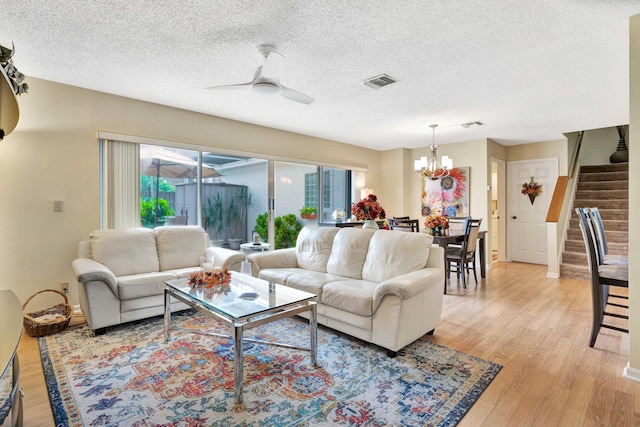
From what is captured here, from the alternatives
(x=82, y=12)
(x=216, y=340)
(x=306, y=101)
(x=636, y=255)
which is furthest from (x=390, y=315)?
(x=82, y=12)

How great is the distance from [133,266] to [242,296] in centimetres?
175

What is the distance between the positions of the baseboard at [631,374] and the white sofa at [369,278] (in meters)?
1.27

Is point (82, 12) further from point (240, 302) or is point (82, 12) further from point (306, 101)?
point (240, 302)

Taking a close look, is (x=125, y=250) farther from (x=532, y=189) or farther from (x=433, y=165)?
(x=532, y=189)

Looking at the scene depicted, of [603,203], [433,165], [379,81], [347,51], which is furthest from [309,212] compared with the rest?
[603,203]

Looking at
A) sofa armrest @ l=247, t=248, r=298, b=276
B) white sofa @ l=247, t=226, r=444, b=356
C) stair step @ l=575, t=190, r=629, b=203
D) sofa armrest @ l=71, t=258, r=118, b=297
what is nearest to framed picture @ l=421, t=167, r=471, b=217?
stair step @ l=575, t=190, r=629, b=203

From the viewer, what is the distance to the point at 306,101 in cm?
305

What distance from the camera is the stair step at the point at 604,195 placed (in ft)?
19.3

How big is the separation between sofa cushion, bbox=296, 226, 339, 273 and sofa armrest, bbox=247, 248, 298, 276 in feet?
0.26

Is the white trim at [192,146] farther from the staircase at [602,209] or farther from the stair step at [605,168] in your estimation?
the stair step at [605,168]

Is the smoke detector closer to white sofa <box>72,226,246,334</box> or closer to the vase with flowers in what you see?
the vase with flowers

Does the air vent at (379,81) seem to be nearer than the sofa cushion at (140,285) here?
No

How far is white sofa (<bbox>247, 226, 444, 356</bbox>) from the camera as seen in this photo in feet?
8.25

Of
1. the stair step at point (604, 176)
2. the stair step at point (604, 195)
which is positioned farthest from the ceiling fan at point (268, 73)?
the stair step at point (604, 176)
